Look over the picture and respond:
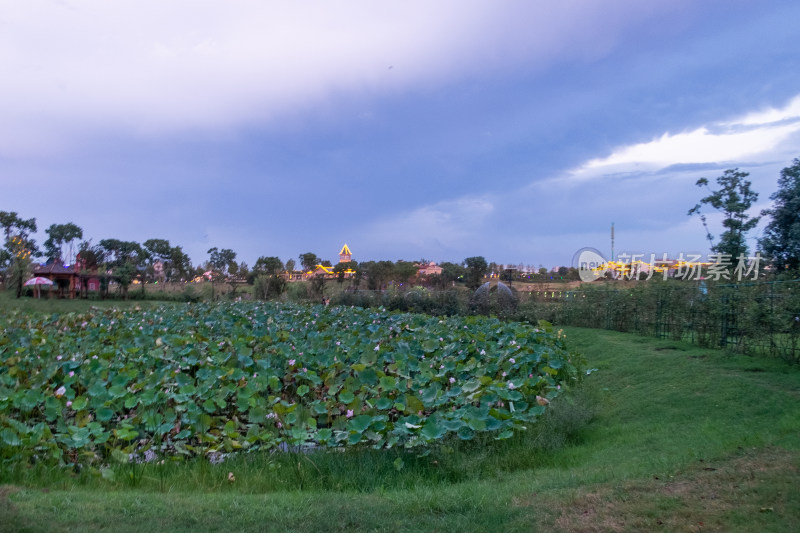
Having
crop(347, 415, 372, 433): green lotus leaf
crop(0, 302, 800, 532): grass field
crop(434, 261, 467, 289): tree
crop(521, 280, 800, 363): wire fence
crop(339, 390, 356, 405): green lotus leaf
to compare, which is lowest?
crop(0, 302, 800, 532): grass field

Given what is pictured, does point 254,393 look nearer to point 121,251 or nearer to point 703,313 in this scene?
point 703,313

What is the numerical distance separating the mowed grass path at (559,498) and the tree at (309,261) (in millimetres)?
39842

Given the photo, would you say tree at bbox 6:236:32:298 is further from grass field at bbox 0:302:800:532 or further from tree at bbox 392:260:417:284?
grass field at bbox 0:302:800:532

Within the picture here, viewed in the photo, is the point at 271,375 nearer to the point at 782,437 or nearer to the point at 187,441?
the point at 187,441

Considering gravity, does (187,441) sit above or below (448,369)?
below

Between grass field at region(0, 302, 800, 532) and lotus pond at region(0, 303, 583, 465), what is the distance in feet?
0.98

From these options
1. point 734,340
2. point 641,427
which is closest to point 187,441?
point 641,427

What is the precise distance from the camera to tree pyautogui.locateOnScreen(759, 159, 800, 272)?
33.6 ft

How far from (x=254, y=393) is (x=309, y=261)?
1559 inches

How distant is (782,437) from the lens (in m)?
4.65

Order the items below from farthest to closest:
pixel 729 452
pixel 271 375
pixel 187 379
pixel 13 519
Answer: pixel 271 375 → pixel 187 379 → pixel 729 452 → pixel 13 519

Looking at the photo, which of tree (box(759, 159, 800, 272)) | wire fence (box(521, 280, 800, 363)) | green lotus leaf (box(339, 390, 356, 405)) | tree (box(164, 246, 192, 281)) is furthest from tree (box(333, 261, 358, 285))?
green lotus leaf (box(339, 390, 356, 405))

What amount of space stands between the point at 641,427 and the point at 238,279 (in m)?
35.6

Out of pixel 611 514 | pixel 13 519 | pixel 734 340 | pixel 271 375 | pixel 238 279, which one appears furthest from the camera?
pixel 238 279
